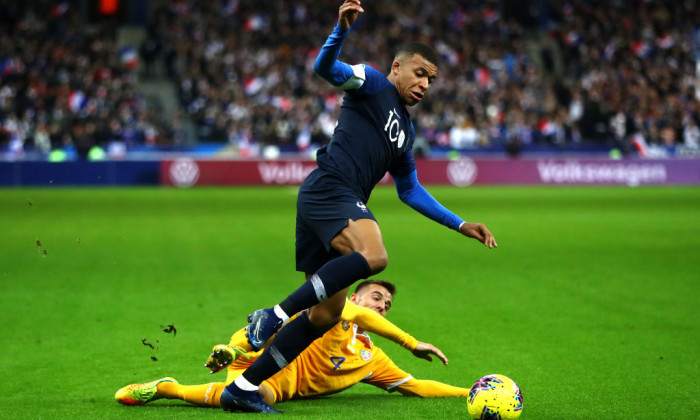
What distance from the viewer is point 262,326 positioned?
14.8 feet

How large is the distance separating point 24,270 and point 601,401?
8676 millimetres

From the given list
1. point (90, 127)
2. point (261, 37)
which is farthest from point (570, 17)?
→ point (90, 127)

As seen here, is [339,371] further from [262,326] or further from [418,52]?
[418,52]

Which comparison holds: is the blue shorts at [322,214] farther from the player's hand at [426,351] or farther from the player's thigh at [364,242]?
the player's hand at [426,351]

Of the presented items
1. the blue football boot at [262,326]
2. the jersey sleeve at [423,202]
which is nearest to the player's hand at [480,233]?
the jersey sleeve at [423,202]

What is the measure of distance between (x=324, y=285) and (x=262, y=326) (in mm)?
373

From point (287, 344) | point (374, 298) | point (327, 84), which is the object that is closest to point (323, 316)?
point (287, 344)

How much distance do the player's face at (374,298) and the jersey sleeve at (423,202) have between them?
0.58 metres

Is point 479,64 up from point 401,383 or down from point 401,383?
up

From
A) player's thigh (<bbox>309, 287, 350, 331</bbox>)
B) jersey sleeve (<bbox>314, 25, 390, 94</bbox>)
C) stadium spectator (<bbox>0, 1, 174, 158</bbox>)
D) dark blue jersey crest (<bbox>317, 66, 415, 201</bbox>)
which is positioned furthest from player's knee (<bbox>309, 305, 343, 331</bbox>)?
stadium spectator (<bbox>0, 1, 174, 158</bbox>)

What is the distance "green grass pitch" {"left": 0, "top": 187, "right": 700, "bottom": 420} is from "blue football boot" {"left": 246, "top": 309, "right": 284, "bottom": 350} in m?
0.73

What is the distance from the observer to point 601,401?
557 cm

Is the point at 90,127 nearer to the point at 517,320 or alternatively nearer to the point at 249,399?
the point at 517,320

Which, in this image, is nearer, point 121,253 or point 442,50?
point 121,253
